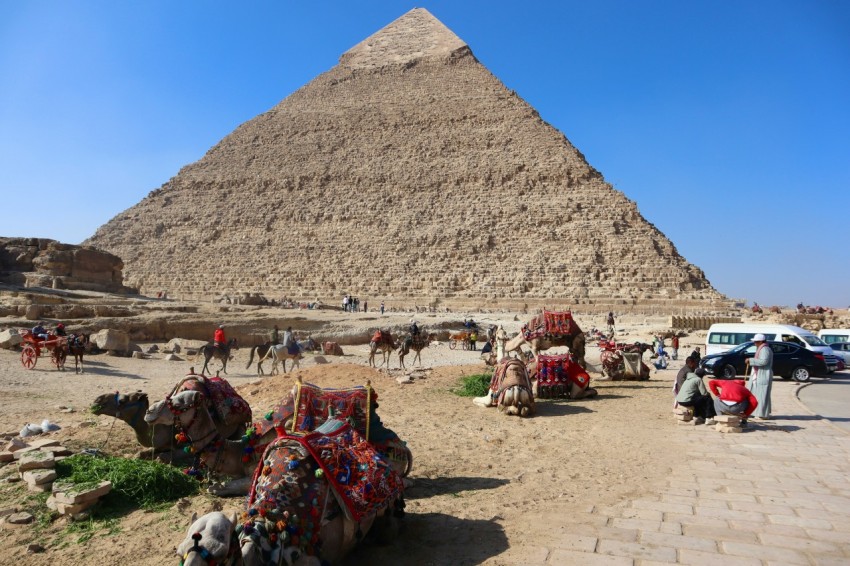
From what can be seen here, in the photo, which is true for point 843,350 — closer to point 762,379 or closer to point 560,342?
point 560,342

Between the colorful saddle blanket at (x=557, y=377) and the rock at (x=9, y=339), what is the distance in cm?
1002

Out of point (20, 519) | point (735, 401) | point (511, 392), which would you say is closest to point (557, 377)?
point (511, 392)

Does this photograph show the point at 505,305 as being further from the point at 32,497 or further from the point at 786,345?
the point at 32,497

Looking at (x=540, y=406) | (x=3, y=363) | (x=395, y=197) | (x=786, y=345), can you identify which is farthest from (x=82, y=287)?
(x=395, y=197)

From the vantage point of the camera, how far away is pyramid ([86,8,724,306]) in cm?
4716

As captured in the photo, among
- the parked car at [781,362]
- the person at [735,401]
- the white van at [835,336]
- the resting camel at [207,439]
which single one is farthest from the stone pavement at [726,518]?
the white van at [835,336]

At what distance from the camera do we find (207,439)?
4.26m

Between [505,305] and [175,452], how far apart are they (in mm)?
38040

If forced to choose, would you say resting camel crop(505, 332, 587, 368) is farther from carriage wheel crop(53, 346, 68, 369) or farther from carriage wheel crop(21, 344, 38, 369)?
carriage wheel crop(21, 344, 38, 369)

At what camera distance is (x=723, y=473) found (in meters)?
4.98

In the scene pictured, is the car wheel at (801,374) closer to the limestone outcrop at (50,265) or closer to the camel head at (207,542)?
the camel head at (207,542)

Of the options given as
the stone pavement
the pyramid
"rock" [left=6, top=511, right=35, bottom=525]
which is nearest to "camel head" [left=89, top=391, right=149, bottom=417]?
"rock" [left=6, top=511, right=35, bottom=525]

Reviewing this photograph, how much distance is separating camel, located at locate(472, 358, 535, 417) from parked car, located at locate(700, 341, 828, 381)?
5.96 m

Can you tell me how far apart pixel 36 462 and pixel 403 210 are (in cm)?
5555
